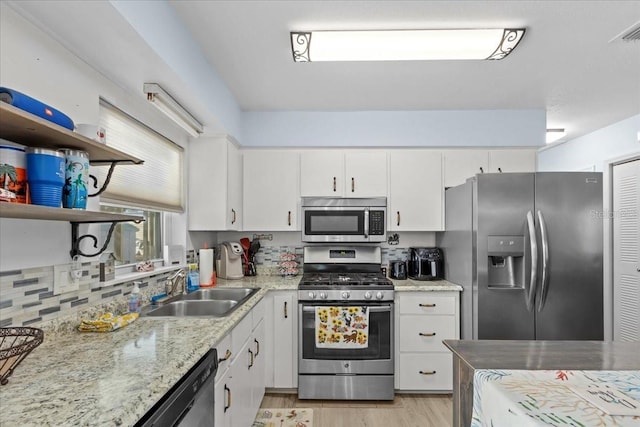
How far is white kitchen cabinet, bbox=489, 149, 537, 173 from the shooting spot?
322 centimetres

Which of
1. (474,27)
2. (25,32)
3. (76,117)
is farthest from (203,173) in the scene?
(474,27)

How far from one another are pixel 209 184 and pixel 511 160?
263 centimetres

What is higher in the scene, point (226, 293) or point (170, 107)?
point (170, 107)

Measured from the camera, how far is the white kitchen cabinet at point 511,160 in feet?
10.6

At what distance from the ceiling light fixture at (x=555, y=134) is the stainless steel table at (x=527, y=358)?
10.1ft

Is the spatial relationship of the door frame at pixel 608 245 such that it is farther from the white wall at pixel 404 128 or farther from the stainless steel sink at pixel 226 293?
the stainless steel sink at pixel 226 293

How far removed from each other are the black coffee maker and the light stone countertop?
1903 mm

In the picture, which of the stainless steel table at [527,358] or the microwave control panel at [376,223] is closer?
the stainless steel table at [527,358]

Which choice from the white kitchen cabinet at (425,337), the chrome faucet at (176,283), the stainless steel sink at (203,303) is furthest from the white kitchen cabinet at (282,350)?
the white kitchen cabinet at (425,337)

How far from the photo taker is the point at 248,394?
2.21 m

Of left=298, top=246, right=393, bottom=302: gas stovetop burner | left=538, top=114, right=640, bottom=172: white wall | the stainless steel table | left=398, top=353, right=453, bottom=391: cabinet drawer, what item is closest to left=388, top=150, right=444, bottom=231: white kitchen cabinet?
left=298, top=246, right=393, bottom=302: gas stovetop burner

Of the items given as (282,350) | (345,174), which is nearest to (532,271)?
(345,174)

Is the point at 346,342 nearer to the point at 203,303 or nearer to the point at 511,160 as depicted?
the point at 203,303

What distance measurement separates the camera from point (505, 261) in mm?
2572
